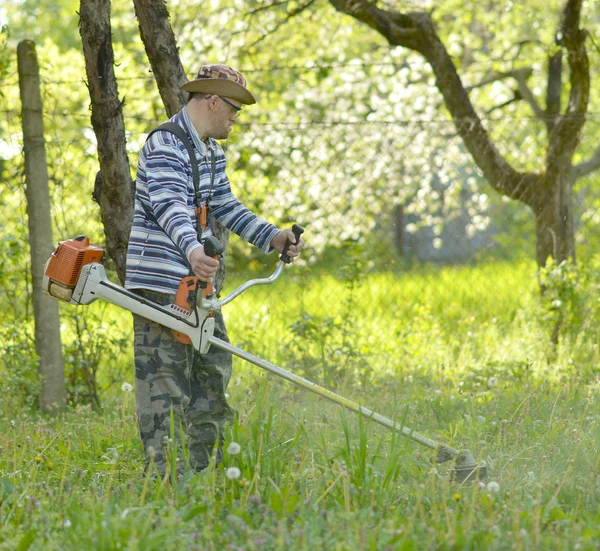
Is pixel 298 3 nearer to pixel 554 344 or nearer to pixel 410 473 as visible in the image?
pixel 554 344

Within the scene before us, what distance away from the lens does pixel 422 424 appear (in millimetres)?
4066

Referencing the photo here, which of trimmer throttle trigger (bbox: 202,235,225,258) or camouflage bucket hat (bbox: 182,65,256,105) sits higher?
camouflage bucket hat (bbox: 182,65,256,105)

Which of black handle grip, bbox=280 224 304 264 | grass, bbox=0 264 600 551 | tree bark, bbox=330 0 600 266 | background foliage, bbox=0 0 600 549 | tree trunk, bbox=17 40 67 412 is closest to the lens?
grass, bbox=0 264 600 551

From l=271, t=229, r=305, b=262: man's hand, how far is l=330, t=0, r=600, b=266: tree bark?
9.45 ft

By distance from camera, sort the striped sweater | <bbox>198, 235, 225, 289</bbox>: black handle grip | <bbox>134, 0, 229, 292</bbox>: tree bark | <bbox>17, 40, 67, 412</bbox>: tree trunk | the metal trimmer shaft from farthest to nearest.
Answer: <bbox>17, 40, 67, 412</bbox>: tree trunk
<bbox>134, 0, 229, 292</bbox>: tree bark
the metal trimmer shaft
the striped sweater
<bbox>198, 235, 225, 289</bbox>: black handle grip

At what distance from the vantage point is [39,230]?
4.63 m

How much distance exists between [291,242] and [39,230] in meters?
1.90

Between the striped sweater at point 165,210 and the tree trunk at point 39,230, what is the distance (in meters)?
1.64

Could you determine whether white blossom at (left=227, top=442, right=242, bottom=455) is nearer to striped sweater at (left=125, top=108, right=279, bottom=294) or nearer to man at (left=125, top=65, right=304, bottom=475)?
man at (left=125, top=65, right=304, bottom=475)

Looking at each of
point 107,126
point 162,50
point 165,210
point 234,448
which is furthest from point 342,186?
point 234,448

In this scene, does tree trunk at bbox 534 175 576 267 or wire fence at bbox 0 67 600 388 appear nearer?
wire fence at bbox 0 67 600 388

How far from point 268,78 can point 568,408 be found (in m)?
4.64

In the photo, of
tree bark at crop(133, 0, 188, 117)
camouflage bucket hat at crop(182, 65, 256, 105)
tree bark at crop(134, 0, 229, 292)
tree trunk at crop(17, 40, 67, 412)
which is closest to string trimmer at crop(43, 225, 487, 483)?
camouflage bucket hat at crop(182, 65, 256, 105)

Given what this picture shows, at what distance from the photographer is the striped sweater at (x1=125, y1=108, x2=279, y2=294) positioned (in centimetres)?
299
